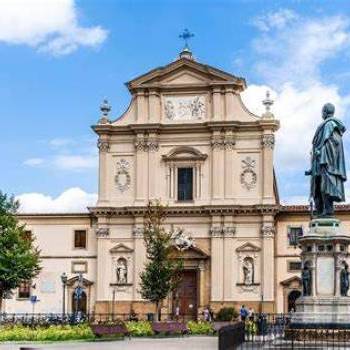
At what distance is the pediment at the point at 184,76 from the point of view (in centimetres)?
7138

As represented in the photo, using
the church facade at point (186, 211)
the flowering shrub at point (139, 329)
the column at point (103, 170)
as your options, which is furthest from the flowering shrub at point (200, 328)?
the column at point (103, 170)

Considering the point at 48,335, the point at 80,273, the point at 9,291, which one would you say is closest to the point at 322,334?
the point at 48,335

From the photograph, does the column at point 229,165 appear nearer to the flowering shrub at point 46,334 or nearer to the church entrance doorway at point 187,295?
the church entrance doorway at point 187,295

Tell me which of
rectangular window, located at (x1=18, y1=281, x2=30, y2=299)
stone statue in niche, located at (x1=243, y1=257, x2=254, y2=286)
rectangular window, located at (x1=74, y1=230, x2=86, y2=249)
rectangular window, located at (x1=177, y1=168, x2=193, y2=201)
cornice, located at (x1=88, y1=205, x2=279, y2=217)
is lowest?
rectangular window, located at (x1=18, y1=281, x2=30, y2=299)

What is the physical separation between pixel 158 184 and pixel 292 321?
42856 millimetres

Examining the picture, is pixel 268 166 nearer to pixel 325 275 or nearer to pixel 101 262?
pixel 101 262

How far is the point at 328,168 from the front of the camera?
30.0 meters

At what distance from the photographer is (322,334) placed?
28250 mm

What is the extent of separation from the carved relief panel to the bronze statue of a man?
41546 mm

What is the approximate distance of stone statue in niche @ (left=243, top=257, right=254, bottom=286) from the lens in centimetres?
6925

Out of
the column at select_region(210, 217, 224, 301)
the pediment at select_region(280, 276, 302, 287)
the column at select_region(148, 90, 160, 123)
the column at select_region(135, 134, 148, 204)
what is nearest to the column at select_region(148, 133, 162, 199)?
the column at select_region(135, 134, 148, 204)

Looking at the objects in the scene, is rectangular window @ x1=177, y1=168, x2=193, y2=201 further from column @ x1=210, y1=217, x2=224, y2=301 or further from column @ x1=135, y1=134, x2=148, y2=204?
column @ x1=210, y1=217, x2=224, y2=301

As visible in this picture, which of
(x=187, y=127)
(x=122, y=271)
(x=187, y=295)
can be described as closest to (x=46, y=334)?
(x=122, y=271)

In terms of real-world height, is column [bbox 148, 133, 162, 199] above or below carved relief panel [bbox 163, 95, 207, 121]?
below
